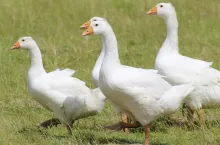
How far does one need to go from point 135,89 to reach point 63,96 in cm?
145

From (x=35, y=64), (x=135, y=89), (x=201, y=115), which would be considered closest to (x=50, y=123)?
(x=35, y=64)

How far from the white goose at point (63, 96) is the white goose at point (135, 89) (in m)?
1.02

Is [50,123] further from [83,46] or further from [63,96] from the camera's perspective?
[83,46]

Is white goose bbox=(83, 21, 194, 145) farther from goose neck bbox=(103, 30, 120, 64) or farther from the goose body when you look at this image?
the goose body

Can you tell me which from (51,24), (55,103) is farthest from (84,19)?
(55,103)

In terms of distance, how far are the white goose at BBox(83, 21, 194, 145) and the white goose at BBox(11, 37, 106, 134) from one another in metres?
1.02

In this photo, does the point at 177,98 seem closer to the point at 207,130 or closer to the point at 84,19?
the point at 207,130

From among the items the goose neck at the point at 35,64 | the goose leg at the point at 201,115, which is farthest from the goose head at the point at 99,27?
the goose leg at the point at 201,115

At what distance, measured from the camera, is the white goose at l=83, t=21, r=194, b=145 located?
8.50m

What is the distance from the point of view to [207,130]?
8852mm

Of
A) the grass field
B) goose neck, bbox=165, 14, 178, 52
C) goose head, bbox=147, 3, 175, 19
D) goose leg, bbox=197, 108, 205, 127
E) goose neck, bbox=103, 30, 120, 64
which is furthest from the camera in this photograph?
goose head, bbox=147, 3, 175, 19

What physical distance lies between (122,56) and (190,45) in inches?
64.2

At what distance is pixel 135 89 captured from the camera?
8.54 m

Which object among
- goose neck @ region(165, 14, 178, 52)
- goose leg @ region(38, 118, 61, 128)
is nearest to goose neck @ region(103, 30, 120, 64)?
goose leg @ region(38, 118, 61, 128)
